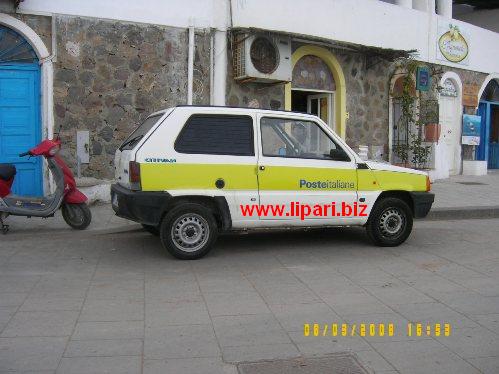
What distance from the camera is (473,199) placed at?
475 inches

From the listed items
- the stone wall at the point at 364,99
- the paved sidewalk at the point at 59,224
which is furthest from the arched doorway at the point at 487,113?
the paved sidewalk at the point at 59,224

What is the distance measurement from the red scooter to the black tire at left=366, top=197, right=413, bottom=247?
4.30m

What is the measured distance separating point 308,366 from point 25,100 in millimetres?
8151

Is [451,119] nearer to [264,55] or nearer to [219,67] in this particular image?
[264,55]

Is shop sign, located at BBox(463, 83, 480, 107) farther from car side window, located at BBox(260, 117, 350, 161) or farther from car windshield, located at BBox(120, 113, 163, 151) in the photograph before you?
car windshield, located at BBox(120, 113, 163, 151)

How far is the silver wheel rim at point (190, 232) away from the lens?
21.7 ft

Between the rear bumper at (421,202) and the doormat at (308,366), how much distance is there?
406 centimetres

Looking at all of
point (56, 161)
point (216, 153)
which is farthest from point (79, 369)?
point (56, 161)

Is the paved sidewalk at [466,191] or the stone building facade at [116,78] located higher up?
the stone building facade at [116,78]

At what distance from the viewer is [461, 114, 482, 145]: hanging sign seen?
56.3 ft

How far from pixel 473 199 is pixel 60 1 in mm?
9438

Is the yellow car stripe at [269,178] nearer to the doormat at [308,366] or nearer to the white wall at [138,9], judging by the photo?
the doormat at [308,366]

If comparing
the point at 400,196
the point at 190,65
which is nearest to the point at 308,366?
the point at 400,196

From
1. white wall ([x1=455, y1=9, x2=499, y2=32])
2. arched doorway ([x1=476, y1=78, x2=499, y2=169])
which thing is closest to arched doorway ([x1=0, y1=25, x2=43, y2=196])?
arched doorway ([x1=476, y1=78, x2=499, y2=169])
